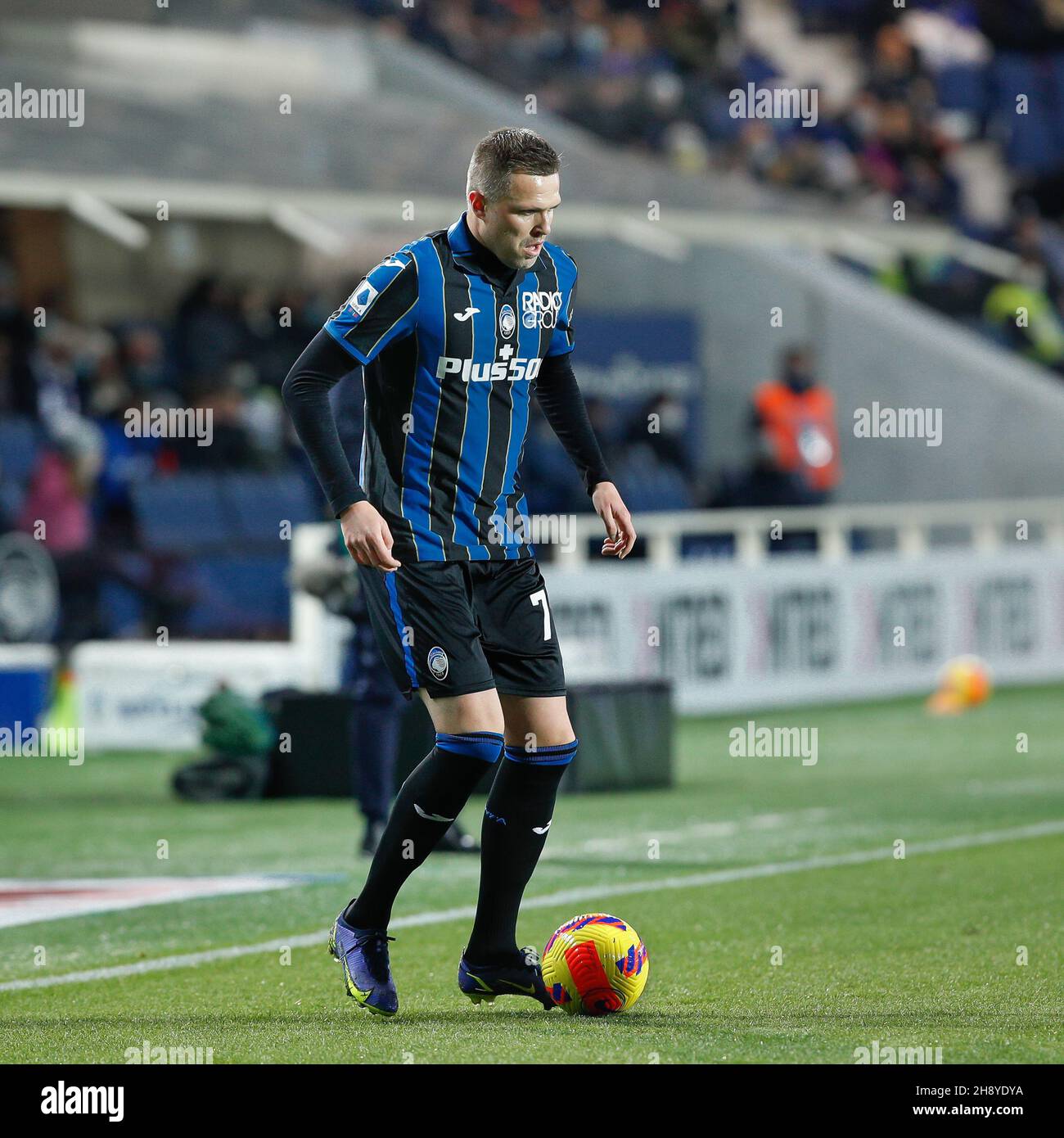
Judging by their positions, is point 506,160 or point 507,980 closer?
point 506,160

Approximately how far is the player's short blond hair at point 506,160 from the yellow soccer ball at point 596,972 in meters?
1.88

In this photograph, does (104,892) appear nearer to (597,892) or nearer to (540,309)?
(597,892)

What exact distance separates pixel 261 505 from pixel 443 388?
11807 millimetres

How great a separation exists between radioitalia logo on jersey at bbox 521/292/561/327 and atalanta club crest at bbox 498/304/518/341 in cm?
4

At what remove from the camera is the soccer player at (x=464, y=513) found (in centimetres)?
572

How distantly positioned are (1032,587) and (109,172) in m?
8.21

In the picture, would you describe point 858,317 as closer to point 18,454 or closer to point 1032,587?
point 1032,587

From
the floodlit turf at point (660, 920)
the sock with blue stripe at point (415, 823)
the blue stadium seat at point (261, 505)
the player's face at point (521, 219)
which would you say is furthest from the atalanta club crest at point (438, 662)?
the blue stadium seat at point (261, 505)

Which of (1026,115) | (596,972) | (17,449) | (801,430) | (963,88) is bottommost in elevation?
(596,972)

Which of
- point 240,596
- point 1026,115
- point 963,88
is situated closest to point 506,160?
point 240,596

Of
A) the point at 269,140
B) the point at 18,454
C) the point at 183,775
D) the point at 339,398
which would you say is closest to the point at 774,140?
the point at 269,140

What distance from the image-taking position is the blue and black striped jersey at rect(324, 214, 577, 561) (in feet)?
18.9

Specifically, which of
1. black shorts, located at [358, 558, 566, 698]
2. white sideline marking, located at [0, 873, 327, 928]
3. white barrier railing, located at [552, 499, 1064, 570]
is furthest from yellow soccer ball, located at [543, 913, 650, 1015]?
white barrier railing, located at [552, 499, 1064, 570]

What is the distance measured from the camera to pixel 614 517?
6.11 meters
